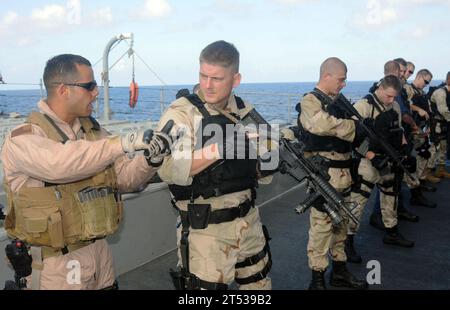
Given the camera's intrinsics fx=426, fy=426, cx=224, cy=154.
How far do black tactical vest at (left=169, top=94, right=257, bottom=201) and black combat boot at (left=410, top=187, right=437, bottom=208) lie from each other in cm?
Answer: 476

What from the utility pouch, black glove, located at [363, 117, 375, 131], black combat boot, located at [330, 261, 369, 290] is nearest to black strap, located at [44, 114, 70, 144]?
the utility pouch

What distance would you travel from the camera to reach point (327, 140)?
12.0 feet

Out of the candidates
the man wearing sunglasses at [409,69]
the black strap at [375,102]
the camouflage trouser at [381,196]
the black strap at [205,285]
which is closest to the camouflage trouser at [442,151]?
the man wearing sunglasses at [409,69]

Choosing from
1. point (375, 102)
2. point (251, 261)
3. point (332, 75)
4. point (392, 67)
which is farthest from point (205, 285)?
point (392, 67)

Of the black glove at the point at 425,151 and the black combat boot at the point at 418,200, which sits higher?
the black glove at the point at 425,151

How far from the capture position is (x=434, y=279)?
3.91 metres

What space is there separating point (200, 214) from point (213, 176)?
209 mm

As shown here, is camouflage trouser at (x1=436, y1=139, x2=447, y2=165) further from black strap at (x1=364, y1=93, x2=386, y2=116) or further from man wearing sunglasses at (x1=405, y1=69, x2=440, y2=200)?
black strap at (x1=364, y1=93, x2=386, y2=116)

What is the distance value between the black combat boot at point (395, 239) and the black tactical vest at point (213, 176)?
310cm

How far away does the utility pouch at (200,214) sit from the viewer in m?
2.21

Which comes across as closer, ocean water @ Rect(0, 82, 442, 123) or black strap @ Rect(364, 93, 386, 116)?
black strap @ Rect(364, 93, 386, 116)

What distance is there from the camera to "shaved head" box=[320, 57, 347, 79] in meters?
3.50

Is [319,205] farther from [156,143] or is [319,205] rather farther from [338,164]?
[156,143]

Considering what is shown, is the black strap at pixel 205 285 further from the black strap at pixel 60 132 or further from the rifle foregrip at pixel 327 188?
the rifle foregrip at pixel 327 188
